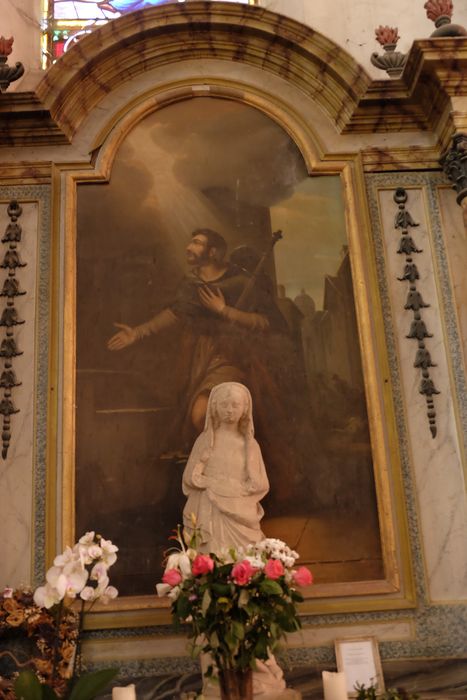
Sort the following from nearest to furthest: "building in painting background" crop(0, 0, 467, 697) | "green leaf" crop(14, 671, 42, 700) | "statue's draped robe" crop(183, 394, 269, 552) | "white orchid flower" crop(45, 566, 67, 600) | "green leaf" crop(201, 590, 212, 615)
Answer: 1. "green leaf" crop(14, 671, 42, 700)
2. "white orchid flower" crop(45, 566, 67, 600)
3. "green leaf" crop(201, 590, 212, 615)
4. "statue's draped robe" crop(183, 394, 269, 552)
5. "building in painting background" crop(0, 0, 467, 697)

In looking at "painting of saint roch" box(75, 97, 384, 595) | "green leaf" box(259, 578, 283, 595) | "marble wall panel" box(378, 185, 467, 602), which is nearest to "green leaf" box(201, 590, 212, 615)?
"green leaf" box(259, 578, 283, 595)

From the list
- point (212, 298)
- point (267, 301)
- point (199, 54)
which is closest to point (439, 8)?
point (199, 54)

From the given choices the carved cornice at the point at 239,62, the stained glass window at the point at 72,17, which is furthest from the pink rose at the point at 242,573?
the stained glass window at the point at 72,17

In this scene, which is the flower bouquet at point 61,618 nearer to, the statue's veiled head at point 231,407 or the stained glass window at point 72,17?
the statue's veiled head at point 231,407

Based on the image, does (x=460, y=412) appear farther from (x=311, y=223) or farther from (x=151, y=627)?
(x=151, y=627)

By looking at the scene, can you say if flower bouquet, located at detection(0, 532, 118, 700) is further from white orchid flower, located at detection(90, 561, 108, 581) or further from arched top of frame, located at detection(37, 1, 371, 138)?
arched top of frame, located at detection(37, 1, 371, 138)

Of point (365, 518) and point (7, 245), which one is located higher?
point (7, 245)

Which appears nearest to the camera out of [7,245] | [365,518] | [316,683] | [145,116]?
[316,683]

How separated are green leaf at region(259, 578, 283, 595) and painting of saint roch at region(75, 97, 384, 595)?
154 centimetres

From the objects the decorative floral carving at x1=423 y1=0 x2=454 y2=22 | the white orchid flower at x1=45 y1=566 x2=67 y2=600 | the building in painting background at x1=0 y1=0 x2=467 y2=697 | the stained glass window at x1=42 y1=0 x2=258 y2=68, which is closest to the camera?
the white orchid flower at x1=45 y1=566 x2=67 y2=600

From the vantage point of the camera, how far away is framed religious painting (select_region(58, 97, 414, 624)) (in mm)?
6203

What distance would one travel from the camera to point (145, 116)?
731 centimetres

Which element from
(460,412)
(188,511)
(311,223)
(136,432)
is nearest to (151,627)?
(188,511)

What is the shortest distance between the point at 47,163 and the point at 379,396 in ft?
10.3
